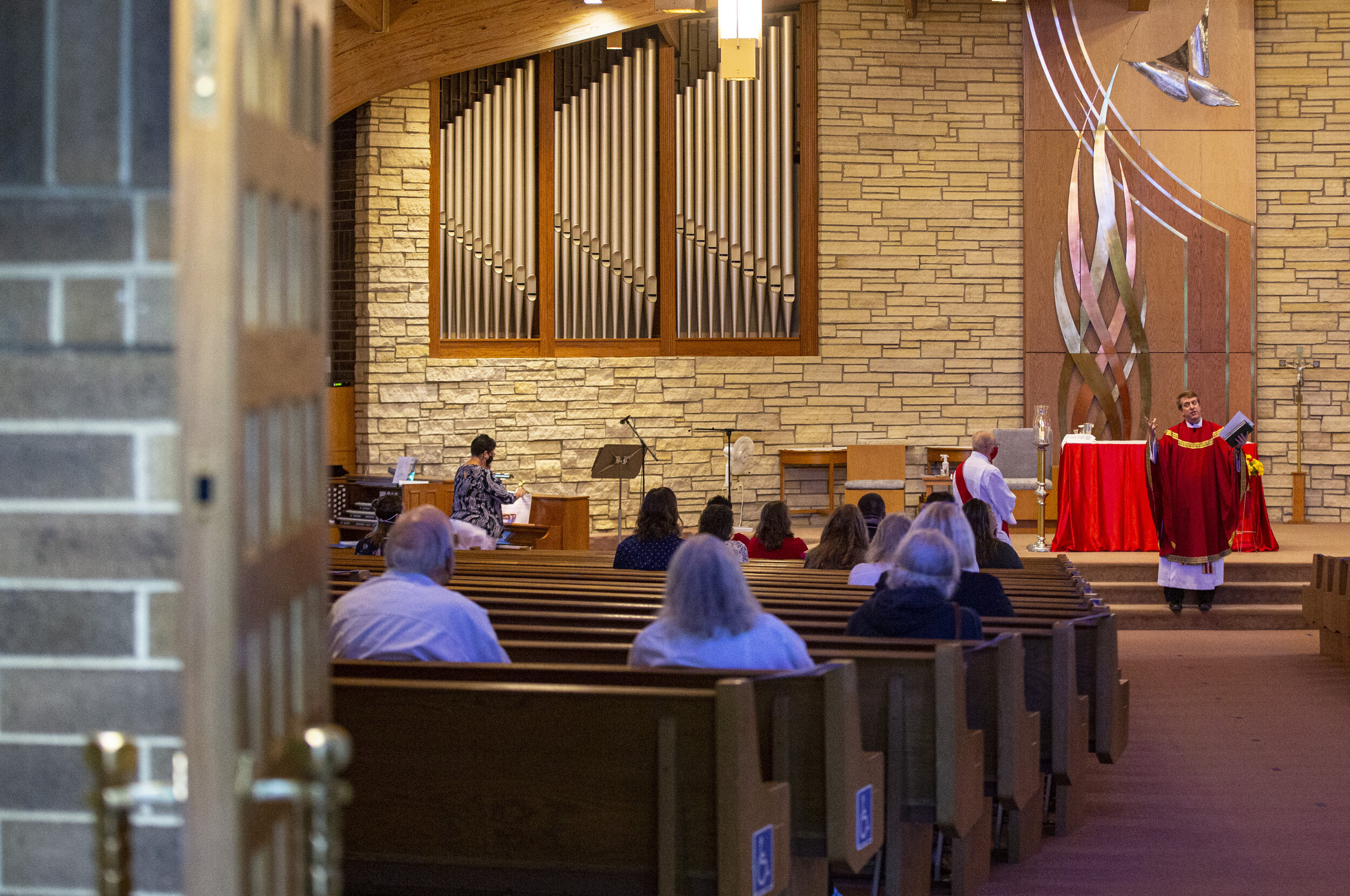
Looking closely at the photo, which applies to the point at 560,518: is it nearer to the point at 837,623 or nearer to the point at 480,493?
the point at 480,493

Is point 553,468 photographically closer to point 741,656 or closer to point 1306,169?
point 1306,169

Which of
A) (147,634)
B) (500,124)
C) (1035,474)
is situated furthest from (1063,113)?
(147,634)

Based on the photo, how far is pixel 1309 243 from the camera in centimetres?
1132

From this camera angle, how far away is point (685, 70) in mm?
Answer: 11266

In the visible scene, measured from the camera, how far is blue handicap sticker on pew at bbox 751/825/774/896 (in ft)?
7.67

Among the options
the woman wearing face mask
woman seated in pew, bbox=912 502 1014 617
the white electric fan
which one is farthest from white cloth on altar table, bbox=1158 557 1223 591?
woman seated in pew, bbox=912 502 1014 617

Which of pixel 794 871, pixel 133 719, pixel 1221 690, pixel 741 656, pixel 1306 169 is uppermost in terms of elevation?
pixel 1306 169

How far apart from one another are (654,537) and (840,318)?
5.73 meters

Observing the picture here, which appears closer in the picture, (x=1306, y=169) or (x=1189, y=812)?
(x=1189, y=812)

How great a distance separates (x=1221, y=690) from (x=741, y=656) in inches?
175

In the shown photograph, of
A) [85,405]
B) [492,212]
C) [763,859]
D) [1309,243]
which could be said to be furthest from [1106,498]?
[85,405]

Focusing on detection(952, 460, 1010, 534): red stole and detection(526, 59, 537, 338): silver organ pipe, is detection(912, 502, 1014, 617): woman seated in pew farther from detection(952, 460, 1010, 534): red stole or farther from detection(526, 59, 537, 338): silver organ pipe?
detection(526, 59, 537, 338): silver organ pipe

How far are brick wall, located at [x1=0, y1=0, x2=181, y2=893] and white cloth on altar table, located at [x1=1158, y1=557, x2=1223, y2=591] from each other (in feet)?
26.7

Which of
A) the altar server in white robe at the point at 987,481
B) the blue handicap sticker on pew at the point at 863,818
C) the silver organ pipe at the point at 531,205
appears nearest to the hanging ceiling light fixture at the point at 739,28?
the altar server in white robe at the point at 987,481
